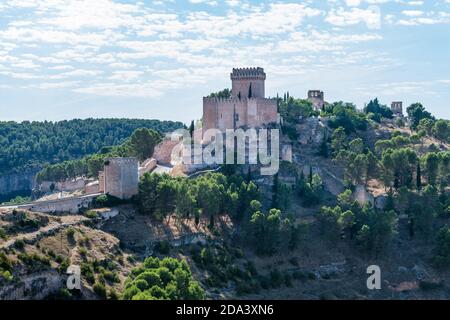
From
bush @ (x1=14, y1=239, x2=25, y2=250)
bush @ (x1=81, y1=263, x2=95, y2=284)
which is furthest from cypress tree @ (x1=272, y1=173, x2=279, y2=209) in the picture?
bush @ (x1=14, y1=239, x2=25, y2=250)

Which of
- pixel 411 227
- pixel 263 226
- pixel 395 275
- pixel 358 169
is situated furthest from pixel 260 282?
pixel 358 169

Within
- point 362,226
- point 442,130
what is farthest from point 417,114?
point 362,226

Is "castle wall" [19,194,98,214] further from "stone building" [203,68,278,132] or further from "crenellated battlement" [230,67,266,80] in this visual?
"crenellated battlement" [230,67,266,80]

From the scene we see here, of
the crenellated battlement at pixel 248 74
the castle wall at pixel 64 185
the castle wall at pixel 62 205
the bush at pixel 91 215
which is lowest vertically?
the castle wall at pixel 64 185

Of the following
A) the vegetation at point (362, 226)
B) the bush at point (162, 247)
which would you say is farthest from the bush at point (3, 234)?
the vegetation at point (362, 226)

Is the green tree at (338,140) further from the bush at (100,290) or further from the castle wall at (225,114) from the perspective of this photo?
the bush at (100,290)

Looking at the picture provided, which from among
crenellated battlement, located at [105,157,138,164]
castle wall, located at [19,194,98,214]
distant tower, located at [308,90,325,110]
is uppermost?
distant tower, located at [308,90,325,110]
